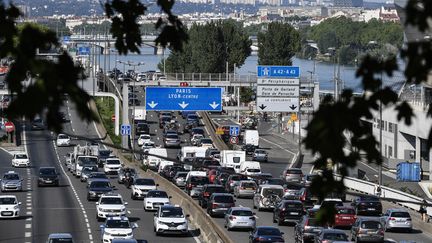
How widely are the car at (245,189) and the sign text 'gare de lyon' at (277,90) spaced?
65.0 ft

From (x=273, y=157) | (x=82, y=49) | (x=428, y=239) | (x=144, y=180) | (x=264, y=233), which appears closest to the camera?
(x=264, y=233)

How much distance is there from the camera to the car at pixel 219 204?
161 ft

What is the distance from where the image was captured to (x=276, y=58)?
147000 mm

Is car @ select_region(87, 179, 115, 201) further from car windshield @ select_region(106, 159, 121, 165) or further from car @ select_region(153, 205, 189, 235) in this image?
car windshield @ select_region(106, 159, 121, 165)

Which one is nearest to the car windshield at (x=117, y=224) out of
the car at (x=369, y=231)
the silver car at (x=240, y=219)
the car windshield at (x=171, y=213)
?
the car windshield at (x=171, y=213)

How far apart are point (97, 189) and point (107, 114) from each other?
65611mm

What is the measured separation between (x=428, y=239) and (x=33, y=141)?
59133 mm

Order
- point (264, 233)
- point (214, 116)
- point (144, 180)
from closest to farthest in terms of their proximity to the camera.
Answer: point (264, 233) < point (144, 180) < point (214, 116)

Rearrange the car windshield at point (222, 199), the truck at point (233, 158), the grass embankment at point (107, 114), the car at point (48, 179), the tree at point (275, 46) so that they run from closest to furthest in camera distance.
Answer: the car windshield at point (222, 199), the car at point (48, 179), the truck at point (233, 158), the grass embankment at point (107, 114), the tree at point (275, 46)

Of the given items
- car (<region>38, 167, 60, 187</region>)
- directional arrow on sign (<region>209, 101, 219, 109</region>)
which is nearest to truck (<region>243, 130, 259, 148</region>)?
directional arrow on sign (<region>209, 101, 219, 109</region>)

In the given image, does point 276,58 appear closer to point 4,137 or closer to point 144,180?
point 4,137

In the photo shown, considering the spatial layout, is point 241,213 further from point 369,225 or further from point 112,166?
point 112,166

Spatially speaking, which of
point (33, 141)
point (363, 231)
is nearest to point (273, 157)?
point (33, 141)

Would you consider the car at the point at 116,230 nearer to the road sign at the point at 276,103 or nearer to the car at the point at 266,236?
the car at the point at 266,236
